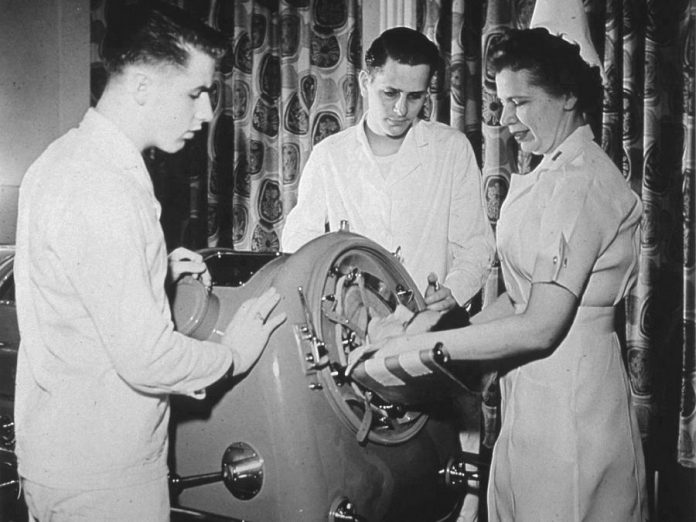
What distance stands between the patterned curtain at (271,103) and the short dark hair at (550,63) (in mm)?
1865

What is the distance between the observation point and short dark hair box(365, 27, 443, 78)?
2504mm

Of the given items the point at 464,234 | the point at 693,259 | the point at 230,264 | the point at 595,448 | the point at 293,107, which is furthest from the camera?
the point at 293,107

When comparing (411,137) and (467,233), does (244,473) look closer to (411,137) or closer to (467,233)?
(467,233)

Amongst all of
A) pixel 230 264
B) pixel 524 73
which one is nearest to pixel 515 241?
pixel 524 73

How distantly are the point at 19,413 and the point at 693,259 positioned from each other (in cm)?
242

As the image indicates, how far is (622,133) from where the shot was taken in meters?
2.90

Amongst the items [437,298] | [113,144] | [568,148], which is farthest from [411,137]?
[113,144]

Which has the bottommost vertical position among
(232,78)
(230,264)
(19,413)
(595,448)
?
(595,448)

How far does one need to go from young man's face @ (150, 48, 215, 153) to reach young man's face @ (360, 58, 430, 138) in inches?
46.8

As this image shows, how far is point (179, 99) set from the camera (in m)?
1.40

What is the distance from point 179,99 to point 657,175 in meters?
2.11

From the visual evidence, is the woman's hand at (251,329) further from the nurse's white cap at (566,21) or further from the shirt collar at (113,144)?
the nurse's white cap at (566,21)

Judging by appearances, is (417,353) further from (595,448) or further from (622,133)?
(622,133)

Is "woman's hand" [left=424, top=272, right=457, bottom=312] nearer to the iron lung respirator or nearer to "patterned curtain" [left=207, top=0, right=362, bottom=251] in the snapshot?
the iron lung respirator
